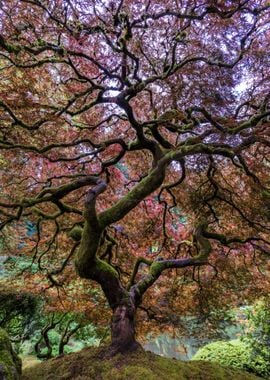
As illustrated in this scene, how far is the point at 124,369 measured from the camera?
2.36m

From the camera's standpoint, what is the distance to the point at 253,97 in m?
3.28

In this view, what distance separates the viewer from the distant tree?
2.71 metres

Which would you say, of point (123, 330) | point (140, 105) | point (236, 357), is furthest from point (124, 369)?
point (236, 357)

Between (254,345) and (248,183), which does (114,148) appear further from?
(254,345)

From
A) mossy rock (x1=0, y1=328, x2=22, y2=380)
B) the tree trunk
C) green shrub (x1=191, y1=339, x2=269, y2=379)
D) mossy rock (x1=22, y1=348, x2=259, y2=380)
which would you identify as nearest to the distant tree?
the tree trunk

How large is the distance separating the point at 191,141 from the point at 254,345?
3154 mm

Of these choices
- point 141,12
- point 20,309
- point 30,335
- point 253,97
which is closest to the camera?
point 141,12

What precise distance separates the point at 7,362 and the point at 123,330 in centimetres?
89

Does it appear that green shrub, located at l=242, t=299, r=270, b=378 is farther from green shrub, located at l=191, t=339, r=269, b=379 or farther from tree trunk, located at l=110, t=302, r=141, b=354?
tree trunk, located at l=110, t=302, r=141, b=354

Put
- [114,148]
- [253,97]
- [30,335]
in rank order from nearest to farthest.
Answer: [253,97] → [114,148] → [30,335]

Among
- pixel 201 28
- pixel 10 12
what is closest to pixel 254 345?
pixel 201 28

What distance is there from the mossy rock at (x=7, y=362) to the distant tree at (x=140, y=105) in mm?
723

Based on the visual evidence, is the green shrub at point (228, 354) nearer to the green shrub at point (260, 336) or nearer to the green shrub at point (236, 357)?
the green shrub at point (236, 357)

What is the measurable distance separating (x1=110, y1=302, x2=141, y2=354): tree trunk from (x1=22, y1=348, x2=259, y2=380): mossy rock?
2.9 inches
